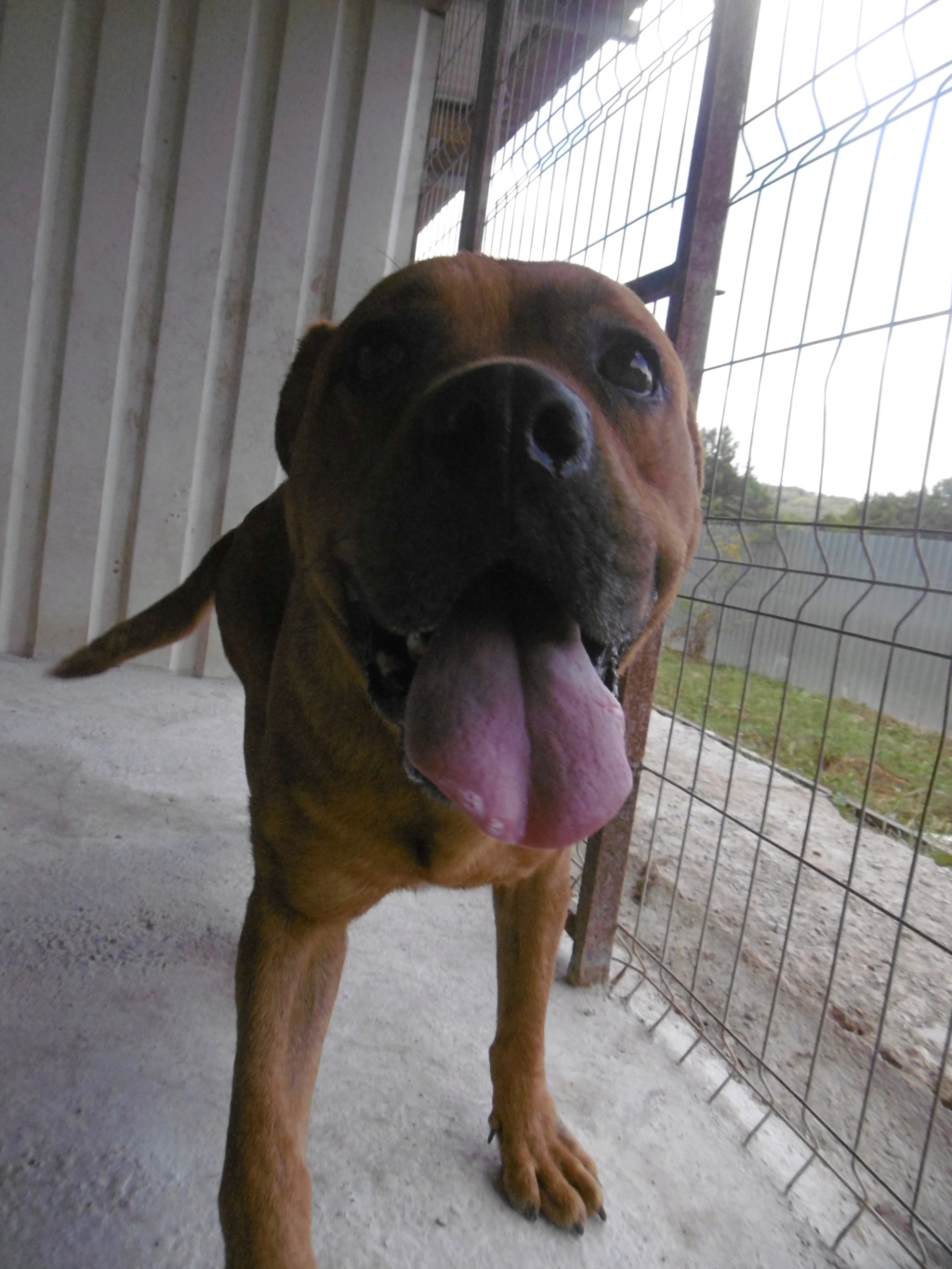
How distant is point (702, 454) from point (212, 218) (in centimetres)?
385

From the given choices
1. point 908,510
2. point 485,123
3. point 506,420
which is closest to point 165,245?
point 485,123

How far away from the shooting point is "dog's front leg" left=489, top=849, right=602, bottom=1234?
1.55m

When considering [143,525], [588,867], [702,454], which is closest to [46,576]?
[143,525]

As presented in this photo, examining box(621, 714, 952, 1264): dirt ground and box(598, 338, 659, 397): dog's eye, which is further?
box(621, 714, 952, 1264): dirt ground

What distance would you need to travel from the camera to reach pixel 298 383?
187 cm

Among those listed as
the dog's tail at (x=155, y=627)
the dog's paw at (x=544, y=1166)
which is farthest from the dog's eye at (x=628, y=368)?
the dog's tail at (x=155, y=627)

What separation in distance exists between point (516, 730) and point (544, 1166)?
3.27ft

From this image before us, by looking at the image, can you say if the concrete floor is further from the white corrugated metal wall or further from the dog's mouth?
the white corrugated metal wall

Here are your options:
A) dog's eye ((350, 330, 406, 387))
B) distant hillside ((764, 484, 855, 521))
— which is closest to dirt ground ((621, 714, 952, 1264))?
distant hillside ((764, 484, 855, 521))

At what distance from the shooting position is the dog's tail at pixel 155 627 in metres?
2.56

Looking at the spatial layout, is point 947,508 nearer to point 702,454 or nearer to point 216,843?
point 702,454

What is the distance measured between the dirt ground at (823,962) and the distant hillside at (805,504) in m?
0.65

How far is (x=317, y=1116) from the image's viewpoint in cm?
168

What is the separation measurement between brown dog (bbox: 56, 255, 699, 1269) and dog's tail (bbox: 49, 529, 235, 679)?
2.85ft
